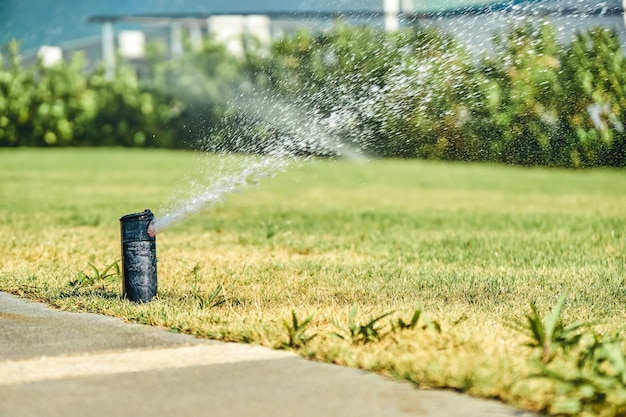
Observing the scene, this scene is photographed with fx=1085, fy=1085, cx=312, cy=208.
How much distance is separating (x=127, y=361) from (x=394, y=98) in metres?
9.34

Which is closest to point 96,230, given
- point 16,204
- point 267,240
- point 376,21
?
point 267,240

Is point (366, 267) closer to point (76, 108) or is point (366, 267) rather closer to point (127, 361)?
point (127, 361)

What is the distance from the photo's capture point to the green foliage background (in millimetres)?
11469

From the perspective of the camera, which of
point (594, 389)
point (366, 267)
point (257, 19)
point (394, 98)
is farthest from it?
point (257, 19)

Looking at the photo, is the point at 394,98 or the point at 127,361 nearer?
the point at 127,361

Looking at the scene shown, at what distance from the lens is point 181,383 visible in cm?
377

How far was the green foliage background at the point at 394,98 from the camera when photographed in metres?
11.5

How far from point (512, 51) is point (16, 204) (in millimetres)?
5933

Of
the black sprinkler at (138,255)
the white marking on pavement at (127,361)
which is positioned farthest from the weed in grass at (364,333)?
the black sprinkler at (138,255)

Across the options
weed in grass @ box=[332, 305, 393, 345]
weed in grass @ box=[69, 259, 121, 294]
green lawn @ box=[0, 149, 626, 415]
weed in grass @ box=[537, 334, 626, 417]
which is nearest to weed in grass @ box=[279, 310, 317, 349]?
green lawn @ box=[0, 149, 626, 415]

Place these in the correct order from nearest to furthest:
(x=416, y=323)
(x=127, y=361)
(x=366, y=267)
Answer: (x=127, y=361), (x=416, y=323), (x=366, y=267)

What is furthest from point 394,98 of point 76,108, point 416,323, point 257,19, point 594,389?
point 257,19

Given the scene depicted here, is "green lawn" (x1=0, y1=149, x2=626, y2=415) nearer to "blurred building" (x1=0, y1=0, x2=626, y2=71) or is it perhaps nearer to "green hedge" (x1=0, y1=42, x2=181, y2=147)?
"blurred building" (x1=0, y1=0, x2=626, y2=71)

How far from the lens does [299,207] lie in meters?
12.3
